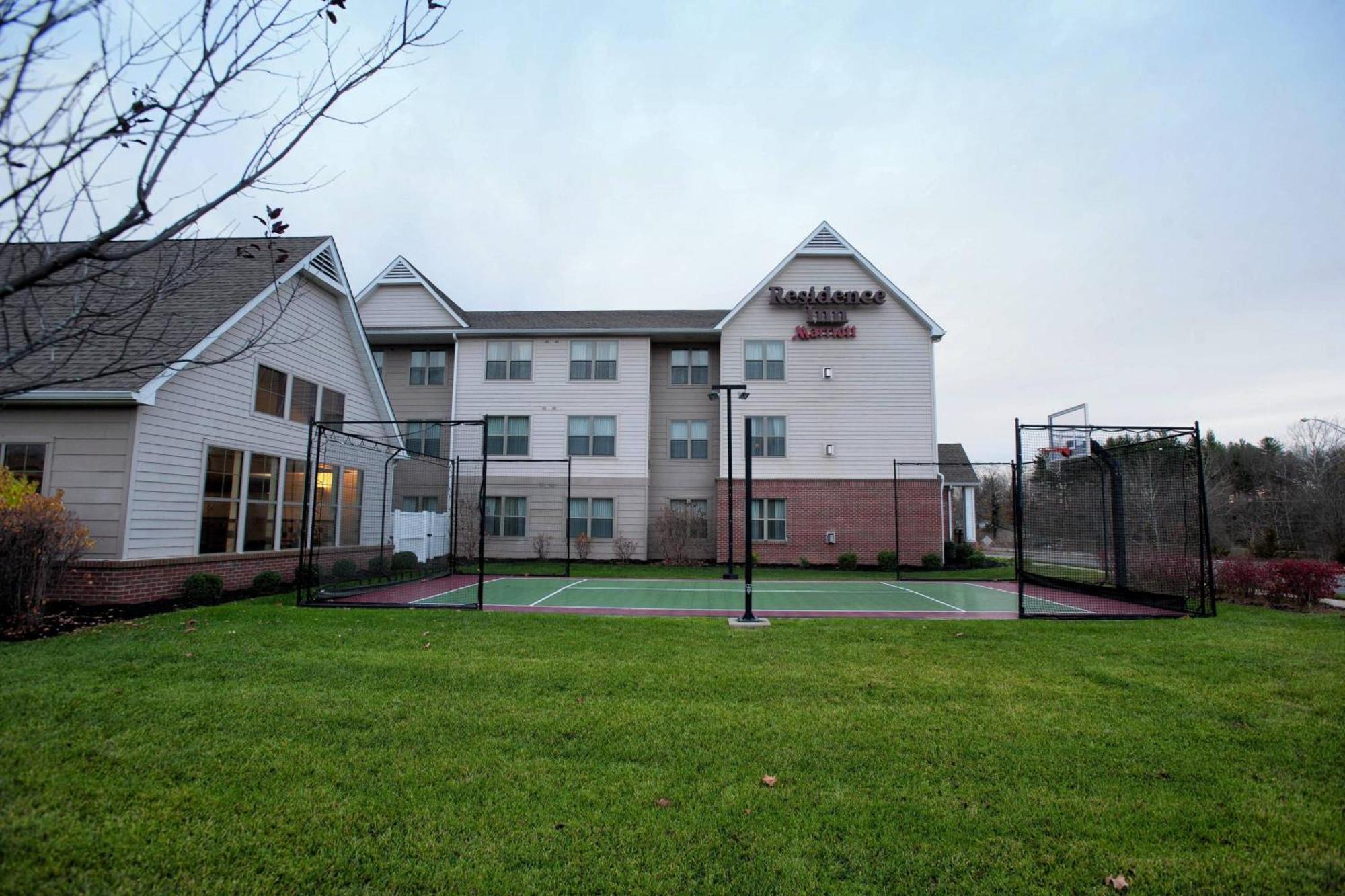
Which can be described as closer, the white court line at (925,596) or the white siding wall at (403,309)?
the white court line at (925,596)

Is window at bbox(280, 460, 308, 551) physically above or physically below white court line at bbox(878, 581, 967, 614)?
above

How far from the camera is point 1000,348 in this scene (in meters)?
22.9

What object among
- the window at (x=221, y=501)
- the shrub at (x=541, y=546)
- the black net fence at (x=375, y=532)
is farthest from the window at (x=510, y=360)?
the window at (x=221, y=501)

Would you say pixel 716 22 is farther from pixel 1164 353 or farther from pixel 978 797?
pixel 1164 353

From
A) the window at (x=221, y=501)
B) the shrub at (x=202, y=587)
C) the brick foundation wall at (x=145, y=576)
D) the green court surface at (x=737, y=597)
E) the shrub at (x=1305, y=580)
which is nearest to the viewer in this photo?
the brick foundation wall at (x=145, y=576)

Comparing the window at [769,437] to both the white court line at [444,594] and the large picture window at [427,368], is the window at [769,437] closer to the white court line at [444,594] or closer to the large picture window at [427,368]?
the white court line at [444,594]

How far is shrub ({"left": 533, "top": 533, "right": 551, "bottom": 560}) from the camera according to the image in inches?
838

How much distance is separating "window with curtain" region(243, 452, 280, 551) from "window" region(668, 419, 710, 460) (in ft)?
40.7

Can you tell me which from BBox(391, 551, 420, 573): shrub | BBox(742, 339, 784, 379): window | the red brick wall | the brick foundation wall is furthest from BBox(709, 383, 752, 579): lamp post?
the brick foundation wall

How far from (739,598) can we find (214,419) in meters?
10.6

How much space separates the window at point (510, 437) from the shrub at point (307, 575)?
10149 mm

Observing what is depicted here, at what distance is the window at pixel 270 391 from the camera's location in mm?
12992

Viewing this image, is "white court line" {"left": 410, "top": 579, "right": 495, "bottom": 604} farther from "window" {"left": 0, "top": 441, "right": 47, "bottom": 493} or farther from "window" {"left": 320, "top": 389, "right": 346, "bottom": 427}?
"window" {"left": 0, "top": 441, "right": 47, "bottom": 493}

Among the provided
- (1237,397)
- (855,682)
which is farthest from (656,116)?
(1237,397)
